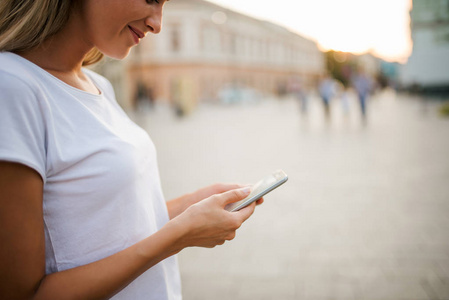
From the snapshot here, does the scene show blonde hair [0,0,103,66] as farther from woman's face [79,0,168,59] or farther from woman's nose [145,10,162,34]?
woman's nose [145,10,162,34]

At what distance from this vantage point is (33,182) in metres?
0.80

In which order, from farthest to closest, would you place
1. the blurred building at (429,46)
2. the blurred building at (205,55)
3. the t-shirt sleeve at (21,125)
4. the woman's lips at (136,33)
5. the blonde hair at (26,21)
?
the blurred building at (205,55) → the blurred building at (429,46) → the woman's lips at (136,33) → the blonde hair at (26,21) → the t-shirt sleeve at (21,125)

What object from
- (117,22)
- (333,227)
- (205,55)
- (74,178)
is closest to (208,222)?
(74,178)

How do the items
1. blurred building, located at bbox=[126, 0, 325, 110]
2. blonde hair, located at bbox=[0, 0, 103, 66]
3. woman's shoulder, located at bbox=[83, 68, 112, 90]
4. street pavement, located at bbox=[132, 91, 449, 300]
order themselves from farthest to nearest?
blurred building, located at bbox=[126, 0, 325, 110] → street pavement, located at bbox=[132, 91, 449, 300] → woman's shoulder, located at bbox=[83, 68, 112, 90] → blonde hair, located at bbox=[0, 0, 103, 66]

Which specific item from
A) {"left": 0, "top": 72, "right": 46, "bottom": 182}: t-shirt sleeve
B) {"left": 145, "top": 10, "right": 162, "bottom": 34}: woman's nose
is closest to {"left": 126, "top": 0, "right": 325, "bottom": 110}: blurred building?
{"left": 145, "top": 10, "right": 162, "bottom": 34}: woman's nose

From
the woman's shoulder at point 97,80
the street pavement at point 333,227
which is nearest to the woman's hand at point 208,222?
the woman's shoulder at point 97,80

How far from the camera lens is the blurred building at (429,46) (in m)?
18.8

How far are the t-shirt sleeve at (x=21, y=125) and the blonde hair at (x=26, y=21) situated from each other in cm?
17

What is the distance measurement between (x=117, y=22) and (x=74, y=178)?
0.47 m

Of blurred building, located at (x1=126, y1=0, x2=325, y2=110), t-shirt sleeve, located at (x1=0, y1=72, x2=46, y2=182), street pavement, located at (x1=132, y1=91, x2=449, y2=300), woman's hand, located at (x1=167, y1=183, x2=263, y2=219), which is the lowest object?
street pavement, located at (x1=132, y1=91, x2=449, y2=300)

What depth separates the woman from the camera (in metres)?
0.79

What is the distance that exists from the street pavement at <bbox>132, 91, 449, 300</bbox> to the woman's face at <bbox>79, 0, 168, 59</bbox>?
2216 millimetres

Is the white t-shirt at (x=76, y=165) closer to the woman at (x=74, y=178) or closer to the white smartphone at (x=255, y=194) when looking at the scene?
the woman at (x=74, y=178)

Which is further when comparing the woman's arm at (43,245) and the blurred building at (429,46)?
the blurred building at (429,46)
